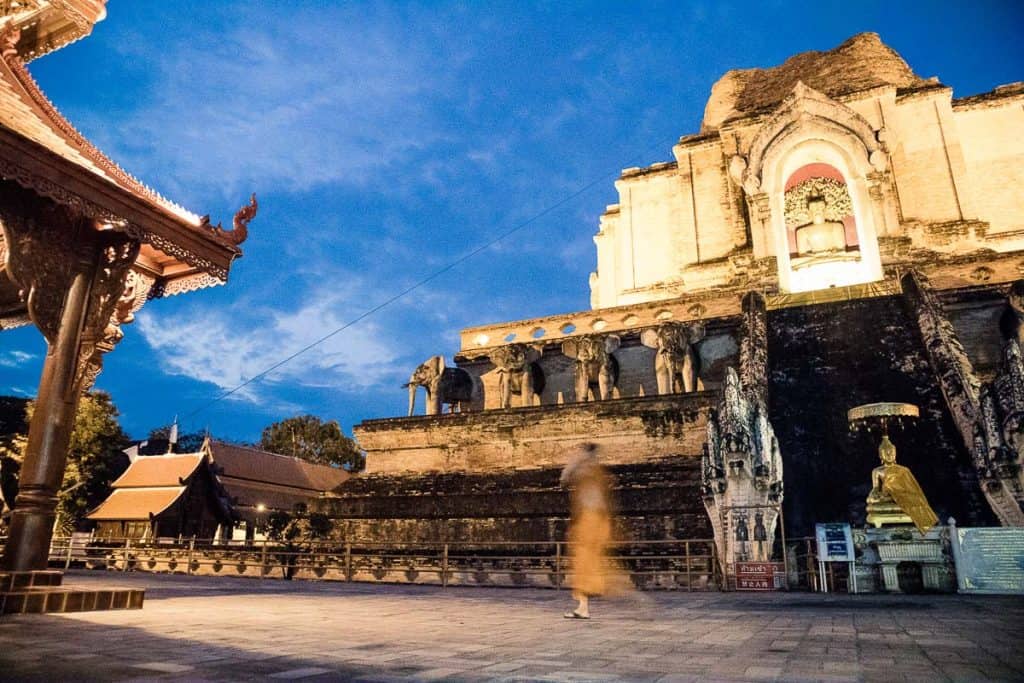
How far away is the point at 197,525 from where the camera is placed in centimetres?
2273

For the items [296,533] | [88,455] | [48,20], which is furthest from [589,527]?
[88,455]

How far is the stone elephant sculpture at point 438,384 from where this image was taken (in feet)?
71.4

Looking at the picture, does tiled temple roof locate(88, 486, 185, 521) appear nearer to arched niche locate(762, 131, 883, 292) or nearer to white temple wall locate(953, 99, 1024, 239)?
arched niche locate(762, 131, 883, 292)

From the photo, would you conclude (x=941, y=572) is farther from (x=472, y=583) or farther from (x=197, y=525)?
(x=197, y=525)

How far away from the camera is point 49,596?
21.9ft

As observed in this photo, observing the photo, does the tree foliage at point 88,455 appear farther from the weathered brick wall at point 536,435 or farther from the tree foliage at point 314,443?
the tree foliage at point 314,443

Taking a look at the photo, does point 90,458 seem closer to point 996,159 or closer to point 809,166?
point 809,166

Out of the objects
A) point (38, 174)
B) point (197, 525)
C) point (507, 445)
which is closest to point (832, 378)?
point (507, 445)

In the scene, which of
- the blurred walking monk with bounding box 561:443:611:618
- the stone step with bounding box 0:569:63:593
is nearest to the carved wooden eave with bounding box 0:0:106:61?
the stone step with bounding box 0:569:63:593

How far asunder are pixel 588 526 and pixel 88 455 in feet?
80.4

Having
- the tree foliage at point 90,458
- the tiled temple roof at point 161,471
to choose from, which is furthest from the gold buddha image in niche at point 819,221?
the tree foliage at point 90,458

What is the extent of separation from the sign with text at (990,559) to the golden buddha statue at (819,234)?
21.3 metres

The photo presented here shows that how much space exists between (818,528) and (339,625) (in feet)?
25.5

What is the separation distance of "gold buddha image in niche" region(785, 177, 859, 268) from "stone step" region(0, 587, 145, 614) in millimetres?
28266
